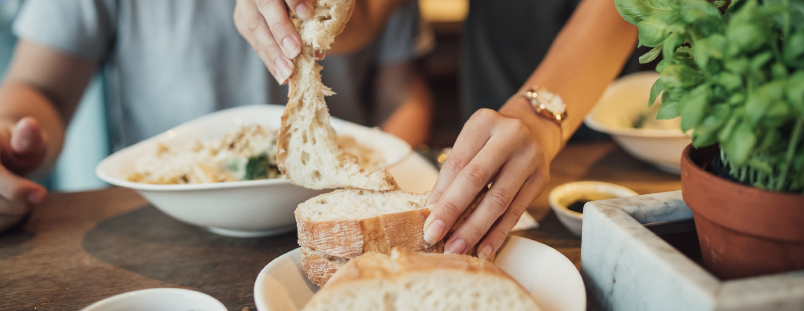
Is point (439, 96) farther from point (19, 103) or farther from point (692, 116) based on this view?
point (692, 116)

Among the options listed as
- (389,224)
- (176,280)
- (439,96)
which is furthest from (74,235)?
(439,96)

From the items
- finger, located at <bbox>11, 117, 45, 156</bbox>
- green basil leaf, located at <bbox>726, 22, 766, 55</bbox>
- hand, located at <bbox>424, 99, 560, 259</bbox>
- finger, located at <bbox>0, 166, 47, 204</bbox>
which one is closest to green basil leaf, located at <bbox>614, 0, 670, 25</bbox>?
green basil leaf, located at <bbox>726, 22, 766, 55</bbox>

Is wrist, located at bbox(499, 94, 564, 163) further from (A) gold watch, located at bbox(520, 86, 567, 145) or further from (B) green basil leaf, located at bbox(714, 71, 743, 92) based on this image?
(B) green basil leaf, located at bbox(714, 71, 743, 92)

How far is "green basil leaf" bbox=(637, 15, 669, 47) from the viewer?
63 centimetres

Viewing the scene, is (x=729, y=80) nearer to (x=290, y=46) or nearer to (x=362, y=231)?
(x=362, y=231)

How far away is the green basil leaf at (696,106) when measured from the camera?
555 millimetres

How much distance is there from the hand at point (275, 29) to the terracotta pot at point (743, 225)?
2.55 ft

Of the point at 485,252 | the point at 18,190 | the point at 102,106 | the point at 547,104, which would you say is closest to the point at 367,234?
A: the point at 485,252

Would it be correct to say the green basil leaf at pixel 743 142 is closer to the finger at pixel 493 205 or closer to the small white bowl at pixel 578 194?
the finger at pixel 493 205

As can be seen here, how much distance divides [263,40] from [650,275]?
87cm

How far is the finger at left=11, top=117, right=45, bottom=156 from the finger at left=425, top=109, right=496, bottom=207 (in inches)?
52.5

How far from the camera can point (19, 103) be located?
5.63 feet

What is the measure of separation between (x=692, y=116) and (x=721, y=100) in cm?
5

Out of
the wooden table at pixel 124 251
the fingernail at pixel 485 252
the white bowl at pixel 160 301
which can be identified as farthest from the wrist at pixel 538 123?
the white bowl at pixel 160 301
